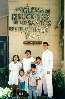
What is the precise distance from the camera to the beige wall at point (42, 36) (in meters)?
16.6

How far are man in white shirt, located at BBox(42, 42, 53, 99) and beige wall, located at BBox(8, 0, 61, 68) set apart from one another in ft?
5.11

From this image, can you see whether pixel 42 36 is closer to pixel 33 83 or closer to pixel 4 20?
pixel 4 20

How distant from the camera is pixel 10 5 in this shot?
54.6ft

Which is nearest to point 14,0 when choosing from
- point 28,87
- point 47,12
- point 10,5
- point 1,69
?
point 10,5

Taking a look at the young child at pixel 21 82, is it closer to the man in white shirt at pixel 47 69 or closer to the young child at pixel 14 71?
the young child at pixel 14 71

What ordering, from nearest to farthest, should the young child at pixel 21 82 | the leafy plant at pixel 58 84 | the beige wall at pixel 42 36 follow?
the young child at pixel 21 82 → the leafy plant at pixel 58 84 → the beige wall at pixel 42 36

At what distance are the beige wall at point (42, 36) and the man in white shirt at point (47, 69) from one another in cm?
156

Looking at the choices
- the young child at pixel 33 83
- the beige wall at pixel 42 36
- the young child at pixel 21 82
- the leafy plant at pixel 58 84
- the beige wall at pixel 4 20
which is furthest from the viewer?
the beige wall at pixel 4 20

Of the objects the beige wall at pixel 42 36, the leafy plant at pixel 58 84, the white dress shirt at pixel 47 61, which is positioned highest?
the beige wall at pixel 42 36

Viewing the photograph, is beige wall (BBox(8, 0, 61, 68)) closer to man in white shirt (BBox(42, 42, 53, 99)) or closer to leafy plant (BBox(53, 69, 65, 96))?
leafy plant (BBox(53, 69, 65, 96))

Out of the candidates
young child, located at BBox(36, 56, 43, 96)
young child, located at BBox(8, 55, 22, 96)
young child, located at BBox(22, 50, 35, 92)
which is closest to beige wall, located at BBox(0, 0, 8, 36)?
young child, located at BBox(8, 55, 22, 96)

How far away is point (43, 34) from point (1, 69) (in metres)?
2.08

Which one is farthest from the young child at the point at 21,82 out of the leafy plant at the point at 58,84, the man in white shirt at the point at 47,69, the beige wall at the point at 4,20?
the beige wall at the point at 4,20

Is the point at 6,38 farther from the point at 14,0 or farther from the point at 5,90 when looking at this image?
the point at 5,90
